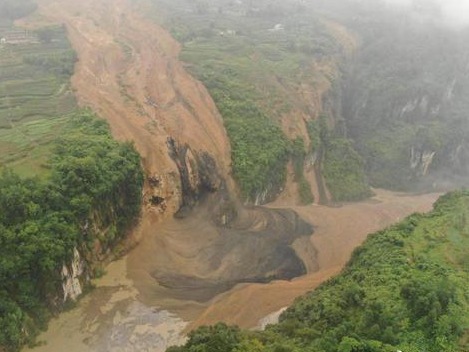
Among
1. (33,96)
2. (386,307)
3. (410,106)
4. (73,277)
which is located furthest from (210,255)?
(410,106)

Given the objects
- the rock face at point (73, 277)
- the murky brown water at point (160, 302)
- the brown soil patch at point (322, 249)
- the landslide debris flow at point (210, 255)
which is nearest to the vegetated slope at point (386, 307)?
the brown soil patch at point (322, 249)

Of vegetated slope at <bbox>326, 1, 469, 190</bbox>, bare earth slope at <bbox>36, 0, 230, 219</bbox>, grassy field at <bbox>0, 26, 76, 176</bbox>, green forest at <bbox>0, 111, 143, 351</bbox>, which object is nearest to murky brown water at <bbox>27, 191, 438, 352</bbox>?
green forest at <bbox>0, 111, 143, 351</bbox>

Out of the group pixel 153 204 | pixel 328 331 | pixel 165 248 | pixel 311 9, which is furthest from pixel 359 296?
pixel 311 9

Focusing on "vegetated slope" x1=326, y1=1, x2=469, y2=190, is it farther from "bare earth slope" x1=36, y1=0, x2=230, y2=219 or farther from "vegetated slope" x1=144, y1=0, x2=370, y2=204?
"bare earth slope" x1=36, y1=0, x2=230, y2=219

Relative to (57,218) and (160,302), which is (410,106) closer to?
(160,302)

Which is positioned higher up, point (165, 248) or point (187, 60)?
point (187, 60)

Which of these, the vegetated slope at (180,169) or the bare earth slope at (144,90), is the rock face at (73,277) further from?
the bare earth slope at (144,90)

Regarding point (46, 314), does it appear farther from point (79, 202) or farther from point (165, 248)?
Result: point (165, 248)
